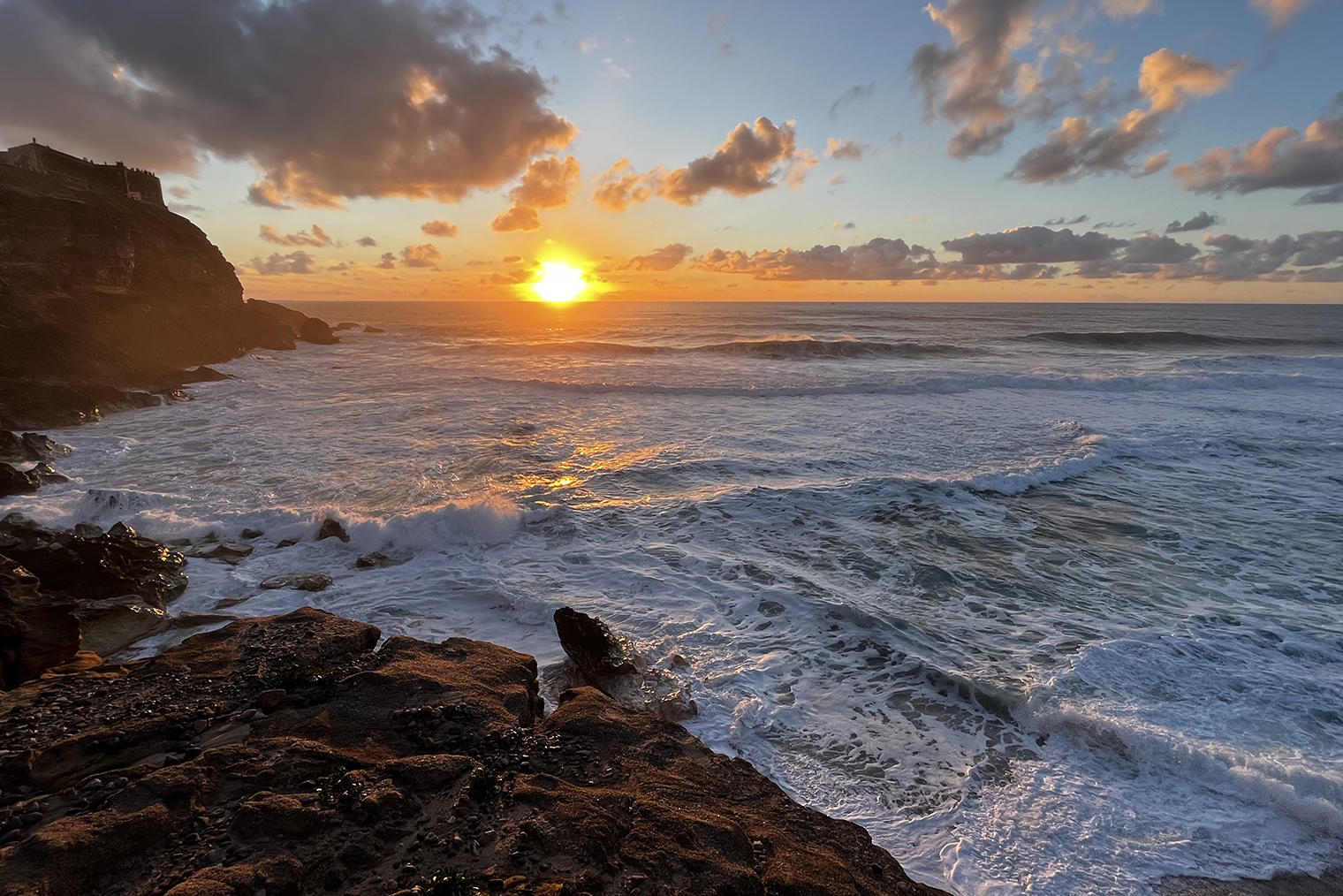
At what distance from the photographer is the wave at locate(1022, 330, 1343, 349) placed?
46781 mm

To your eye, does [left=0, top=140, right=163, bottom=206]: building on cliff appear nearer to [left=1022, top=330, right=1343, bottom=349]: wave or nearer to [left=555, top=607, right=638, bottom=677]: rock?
[left=555, top=607, right=638, bottom=677]: rock

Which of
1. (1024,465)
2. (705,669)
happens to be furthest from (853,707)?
(1024,465)

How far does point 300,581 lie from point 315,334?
47073mm

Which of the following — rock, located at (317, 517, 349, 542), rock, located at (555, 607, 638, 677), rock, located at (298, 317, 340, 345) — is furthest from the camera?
rock, located at (298, 317, 340, 345)

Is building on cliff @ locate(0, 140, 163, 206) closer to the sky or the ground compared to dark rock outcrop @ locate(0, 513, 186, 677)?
closer to the sky

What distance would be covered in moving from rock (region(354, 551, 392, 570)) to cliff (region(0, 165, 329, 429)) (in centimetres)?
1511

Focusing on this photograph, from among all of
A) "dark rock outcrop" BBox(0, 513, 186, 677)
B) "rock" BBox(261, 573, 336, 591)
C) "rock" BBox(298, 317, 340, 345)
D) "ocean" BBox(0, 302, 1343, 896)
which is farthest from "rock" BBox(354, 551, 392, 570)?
"rock" BBox(298, 317, 340, 345)

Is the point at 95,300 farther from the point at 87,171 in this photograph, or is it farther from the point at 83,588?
the point at 83,588

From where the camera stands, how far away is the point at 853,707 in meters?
6.43

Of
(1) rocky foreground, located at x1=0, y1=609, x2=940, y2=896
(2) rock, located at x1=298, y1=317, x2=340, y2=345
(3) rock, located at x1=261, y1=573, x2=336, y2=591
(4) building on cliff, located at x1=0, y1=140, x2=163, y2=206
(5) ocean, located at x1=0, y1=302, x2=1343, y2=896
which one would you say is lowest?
(5) ocean, located at x1=0, y1=302, x2=1343, y2=896

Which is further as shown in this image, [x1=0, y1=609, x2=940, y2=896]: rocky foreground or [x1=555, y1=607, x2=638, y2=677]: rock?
[x1=555, y1=607, x2=638, y2=677]: rock

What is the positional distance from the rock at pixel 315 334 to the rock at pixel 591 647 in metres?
48.4

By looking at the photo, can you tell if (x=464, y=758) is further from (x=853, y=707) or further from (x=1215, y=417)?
(x=1215, y=417)

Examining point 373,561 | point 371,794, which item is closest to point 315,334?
point 373,561
